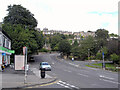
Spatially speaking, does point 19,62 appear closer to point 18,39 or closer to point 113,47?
point 18,39

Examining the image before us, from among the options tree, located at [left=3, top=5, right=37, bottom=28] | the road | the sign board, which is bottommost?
the road

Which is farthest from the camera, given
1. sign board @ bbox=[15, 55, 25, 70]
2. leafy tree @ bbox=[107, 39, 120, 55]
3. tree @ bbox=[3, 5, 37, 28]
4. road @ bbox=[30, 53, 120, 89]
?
tree @ bbox=[3, 5, 37, 28]

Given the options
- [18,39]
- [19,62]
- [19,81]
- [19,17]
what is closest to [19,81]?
[19,81]

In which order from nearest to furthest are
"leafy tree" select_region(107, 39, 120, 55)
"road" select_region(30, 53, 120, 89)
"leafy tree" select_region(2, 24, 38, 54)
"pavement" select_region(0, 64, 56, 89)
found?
1. "pavement" select_region(0, 64, 56, 89)
2. "road" select_region(30, 53, 120, 89)
3. "leafy tree" select_region(2, 24, 38, 54)
4. "leafy tree" select_region(107, 39, 120, 55)

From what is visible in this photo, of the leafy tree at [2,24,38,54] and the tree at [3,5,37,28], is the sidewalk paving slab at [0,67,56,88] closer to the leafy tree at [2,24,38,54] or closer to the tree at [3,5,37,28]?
the leafy tree at [2,24,38,54]

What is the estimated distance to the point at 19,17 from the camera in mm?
64312

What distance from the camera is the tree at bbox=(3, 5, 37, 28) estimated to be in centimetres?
6488

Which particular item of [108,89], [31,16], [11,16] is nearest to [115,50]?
[31,16]

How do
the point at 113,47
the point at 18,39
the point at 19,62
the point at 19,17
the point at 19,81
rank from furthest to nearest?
the point at 19,17
the point at 113,47
the point at 18,39
the point at 19,62
the point at 19,81

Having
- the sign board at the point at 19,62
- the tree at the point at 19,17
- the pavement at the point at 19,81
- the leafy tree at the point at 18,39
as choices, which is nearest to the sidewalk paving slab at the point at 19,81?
the pavement at the point at 19,81

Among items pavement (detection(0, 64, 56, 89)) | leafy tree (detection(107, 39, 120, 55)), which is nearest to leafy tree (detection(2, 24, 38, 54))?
leafy tree (detection(107, 39, 120, 55))

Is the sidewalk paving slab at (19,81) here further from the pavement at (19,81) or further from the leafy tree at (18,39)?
the leafy tree at (18,39)

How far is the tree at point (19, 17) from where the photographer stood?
213 ft

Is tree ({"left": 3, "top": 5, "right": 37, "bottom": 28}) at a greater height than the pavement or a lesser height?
greater
